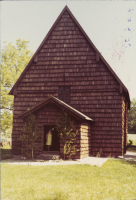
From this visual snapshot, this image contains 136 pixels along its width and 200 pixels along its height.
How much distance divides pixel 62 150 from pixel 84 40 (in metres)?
9.20

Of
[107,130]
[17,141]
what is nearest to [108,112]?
[107,130]

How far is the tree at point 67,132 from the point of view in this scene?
17.1m

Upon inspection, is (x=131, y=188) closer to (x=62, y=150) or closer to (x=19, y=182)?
(x=19, y=182)

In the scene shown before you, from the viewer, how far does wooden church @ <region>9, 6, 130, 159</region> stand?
19891 millimetres

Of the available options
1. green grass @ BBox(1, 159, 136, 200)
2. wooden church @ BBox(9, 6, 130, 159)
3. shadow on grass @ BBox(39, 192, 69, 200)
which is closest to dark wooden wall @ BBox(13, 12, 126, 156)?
wooden church @ BBox(9, 6, 130, 159)

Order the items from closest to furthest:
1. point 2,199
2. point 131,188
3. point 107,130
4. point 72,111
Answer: point 2,199 < point 131,188 < point 72,111 < point 107,130

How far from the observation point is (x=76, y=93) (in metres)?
20.5

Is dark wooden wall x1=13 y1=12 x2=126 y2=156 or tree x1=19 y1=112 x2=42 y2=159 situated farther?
dark wooden wall x1=13 y1=12 x2=126 y2=156

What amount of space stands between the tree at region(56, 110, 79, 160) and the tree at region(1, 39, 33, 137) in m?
13.5

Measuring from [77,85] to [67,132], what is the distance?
4872 millimetres

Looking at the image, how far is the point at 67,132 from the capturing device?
17.1 meters

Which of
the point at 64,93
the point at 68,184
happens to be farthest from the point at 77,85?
the point at 68,184

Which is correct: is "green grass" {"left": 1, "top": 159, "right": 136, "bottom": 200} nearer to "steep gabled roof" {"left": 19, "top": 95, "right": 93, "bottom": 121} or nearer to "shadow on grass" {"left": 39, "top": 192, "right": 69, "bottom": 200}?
"shadow on grass" {"left": 39, "top": 192, "right": 69, "bottom": 200}

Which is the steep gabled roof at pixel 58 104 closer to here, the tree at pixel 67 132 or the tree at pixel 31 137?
the tree at pixel 67 132
